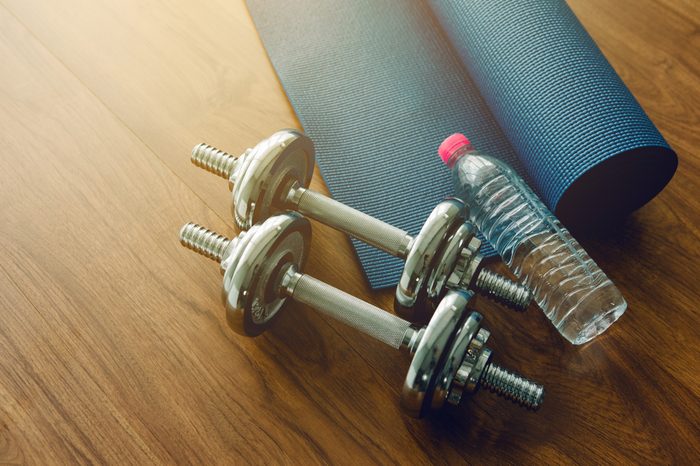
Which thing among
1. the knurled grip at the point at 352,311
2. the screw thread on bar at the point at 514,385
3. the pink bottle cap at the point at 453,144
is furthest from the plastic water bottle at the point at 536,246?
the knurled grip at the point at 352,311

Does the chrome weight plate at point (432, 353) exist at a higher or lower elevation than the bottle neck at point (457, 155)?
lower

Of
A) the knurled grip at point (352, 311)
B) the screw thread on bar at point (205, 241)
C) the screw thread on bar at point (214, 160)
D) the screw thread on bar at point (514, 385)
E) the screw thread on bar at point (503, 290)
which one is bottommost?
the screw thread on bar at point (514, 385)

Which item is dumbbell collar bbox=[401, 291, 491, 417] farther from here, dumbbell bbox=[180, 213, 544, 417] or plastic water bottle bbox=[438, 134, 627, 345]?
plastic water bottle bbox=[438, 134, 627, 345]

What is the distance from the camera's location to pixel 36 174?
917mm

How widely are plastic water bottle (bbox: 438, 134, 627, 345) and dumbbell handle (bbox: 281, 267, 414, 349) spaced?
22 centimetres

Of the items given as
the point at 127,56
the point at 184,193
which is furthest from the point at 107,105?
the point at 184,193

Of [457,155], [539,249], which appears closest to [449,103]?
[457,155]

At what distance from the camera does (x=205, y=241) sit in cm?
75

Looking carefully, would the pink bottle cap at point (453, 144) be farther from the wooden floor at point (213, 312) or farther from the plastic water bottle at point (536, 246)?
the wooden floor at point (213, 312)

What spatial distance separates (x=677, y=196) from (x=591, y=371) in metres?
0.30

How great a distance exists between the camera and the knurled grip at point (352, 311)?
70 cm

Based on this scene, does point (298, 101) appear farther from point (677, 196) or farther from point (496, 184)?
point (677, 196)

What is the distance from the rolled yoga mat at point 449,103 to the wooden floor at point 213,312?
0.21ft

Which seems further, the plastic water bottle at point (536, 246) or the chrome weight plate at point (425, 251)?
the plastic water bottle at point (536, 246)
